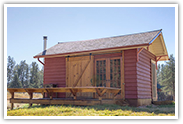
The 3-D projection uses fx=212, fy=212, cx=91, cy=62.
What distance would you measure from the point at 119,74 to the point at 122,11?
3.39 metres

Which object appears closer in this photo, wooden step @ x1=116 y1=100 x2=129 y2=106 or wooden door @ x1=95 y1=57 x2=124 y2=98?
wooden step @ x1=116 y1=100 x2=129 y2=106

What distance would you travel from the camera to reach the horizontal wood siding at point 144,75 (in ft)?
35.3

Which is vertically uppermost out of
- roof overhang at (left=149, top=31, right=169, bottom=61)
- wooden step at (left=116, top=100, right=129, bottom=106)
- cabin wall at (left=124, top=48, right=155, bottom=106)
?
roof overhang at (left=149, top=31, right=169, bottom=61)

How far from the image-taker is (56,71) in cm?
1283

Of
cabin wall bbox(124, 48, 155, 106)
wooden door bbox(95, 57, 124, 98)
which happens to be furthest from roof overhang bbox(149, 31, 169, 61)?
wooden door bbox(95, 57, 124, 98)

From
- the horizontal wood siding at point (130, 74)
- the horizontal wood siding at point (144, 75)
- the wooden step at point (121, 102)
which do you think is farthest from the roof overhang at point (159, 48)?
the wooden step at point (121, 102)

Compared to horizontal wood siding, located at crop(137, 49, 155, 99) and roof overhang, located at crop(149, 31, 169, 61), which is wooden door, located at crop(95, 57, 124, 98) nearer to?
horizontal wood siding, located at crop(137, 49, 155, 99)

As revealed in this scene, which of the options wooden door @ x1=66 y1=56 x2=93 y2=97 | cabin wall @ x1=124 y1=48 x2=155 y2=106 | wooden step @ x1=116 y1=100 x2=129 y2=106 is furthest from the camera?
wooden door @ x1=66 y1=56 x2=93 y2=97

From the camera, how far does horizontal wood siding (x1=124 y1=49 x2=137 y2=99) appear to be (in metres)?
10.4

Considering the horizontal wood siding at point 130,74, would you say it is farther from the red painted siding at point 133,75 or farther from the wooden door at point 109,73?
the wooden door at point 109,73

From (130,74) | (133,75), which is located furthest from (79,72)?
(133,75)

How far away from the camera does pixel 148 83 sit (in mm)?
12250
